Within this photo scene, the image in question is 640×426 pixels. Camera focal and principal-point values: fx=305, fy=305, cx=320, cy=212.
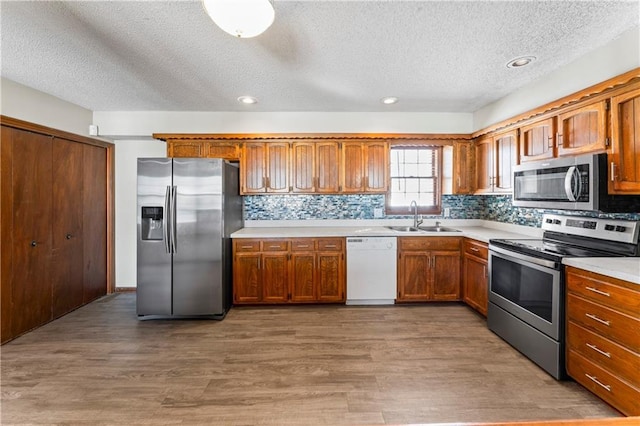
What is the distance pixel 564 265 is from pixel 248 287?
304cm

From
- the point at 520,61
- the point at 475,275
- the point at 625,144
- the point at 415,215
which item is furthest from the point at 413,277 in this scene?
the point at 520,61

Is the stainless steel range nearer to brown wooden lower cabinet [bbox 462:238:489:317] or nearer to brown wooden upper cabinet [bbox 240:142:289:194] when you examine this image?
brown wooden lower cabinet [bbox 462:238:489:317]

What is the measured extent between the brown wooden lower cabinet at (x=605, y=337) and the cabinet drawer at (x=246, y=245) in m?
2.93

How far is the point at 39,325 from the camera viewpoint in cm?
315

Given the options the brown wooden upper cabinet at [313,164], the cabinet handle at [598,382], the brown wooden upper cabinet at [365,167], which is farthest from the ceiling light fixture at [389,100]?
the cabinet handle at [598,382]

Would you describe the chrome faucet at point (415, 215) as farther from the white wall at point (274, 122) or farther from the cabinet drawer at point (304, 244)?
the cabinet drawer at point (304, 244)

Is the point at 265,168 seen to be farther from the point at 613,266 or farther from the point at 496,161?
the point at 613,266

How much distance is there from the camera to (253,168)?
3.95 metres

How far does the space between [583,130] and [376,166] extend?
209cm

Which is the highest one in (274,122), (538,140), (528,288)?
(274,122)

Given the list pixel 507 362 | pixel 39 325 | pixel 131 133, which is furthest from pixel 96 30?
pixel 507 362

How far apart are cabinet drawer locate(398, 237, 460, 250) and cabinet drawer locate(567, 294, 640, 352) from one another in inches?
62.8

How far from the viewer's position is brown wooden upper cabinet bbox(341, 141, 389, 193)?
399cm

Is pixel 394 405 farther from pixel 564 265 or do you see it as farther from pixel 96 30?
pixel 96 30
